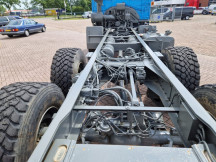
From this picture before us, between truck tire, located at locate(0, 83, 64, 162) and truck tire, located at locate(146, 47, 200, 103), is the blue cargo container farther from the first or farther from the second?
truck tire, located at locate(0, 83, 64, 162)

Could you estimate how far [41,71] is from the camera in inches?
236

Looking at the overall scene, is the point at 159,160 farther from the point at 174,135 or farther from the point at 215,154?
the point at 174,135

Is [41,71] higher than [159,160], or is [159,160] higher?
[159,160]

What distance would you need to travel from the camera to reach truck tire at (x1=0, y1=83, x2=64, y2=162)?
1361 mm

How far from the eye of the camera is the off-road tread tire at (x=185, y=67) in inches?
112

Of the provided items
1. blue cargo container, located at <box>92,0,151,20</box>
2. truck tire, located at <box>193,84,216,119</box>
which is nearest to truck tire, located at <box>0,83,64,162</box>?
truck tire, located at <box>193,84,216,119</box>

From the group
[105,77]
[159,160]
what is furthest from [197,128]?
[105,77]

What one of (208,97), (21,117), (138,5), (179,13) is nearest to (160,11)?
(179,13)

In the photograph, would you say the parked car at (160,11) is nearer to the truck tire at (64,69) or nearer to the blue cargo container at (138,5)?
the blue cargo container at (138,5)

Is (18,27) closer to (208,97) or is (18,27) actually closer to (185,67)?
(185,67)

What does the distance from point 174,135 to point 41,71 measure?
17.9ft

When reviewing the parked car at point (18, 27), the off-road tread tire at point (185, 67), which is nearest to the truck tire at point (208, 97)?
the off-road tread tire at point (185, 67)

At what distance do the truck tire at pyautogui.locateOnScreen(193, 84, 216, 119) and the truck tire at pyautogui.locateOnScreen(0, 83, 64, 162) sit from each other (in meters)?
1.87

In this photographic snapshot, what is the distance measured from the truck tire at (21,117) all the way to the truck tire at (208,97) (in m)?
1.87
